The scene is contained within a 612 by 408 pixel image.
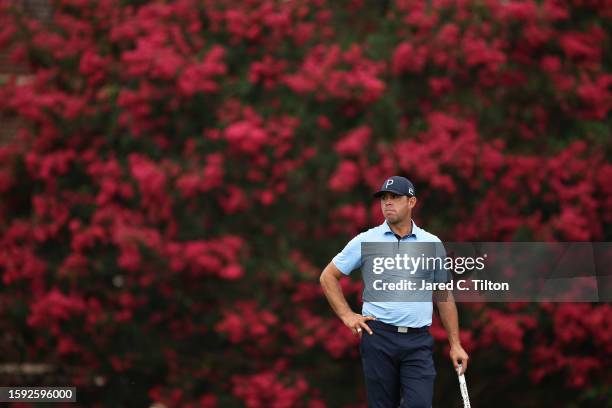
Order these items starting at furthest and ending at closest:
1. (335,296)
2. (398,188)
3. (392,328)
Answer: (335,296), (392,328), (398,188)

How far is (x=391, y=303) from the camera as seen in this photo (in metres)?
5.90

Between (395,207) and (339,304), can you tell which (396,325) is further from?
(395,207)

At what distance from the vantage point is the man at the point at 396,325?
5.90m

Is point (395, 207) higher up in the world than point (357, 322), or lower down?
higher up

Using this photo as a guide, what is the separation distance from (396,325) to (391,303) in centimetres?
15

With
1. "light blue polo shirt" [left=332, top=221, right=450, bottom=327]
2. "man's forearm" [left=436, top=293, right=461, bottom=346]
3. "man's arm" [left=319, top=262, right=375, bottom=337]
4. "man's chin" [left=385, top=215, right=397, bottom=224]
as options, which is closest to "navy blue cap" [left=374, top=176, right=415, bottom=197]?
"man's chin" [left=385, top=215, right=397, bottom=224]

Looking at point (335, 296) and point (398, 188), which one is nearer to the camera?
point (398, 188)

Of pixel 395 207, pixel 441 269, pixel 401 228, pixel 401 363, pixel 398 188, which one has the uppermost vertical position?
pixel 398 188

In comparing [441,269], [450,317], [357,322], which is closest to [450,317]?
[450,317]

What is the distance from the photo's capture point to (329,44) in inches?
395

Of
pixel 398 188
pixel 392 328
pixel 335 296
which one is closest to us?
pixel 398 188

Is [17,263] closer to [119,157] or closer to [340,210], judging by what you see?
[119,157]

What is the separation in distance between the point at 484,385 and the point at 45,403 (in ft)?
15.2

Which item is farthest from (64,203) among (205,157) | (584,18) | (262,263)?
(584,18)
